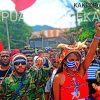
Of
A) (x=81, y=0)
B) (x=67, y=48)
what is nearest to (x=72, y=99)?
(x=67, y=48)

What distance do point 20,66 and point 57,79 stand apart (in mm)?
677

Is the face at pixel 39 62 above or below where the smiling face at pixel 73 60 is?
below

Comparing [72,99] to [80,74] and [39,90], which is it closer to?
[80,74]

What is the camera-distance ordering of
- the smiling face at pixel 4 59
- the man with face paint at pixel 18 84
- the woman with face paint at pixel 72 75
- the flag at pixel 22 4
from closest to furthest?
the woman with face paint at pixel 72 75, the man with face paint at pixel 18 84, the smiling face at pixel 4 59, the flag at pixel 22 4

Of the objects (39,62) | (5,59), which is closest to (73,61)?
(39,62)

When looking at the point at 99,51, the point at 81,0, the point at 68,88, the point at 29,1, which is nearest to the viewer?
the point at 68,88

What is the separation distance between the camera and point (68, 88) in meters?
5.67

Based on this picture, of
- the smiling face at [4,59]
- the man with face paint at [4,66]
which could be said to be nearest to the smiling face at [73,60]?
the man with face paint at [4,66]

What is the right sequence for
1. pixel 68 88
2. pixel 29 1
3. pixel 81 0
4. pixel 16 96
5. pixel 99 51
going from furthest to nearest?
pixel 81 0, pixel 29 1, pixel 99 51, pixel 16 96, pixel 68 88

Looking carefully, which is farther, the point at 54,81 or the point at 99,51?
the point at 99,51

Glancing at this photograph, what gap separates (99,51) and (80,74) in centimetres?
140

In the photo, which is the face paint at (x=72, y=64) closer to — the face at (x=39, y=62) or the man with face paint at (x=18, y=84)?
the man with face paint at (x=18, y=84)

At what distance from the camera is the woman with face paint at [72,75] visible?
5676mm

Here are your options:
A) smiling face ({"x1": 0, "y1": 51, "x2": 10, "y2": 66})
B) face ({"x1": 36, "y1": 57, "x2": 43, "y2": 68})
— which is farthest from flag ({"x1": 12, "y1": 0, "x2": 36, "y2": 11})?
face ({"x1": 36, "y1": 57, "x2": 43, "y2": 68})
